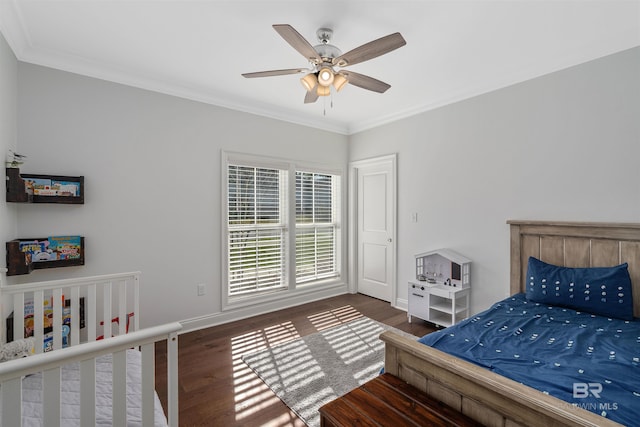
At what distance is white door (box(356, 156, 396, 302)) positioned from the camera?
13.3 ft

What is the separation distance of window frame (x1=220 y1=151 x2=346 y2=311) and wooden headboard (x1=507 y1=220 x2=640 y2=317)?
92.1 inches

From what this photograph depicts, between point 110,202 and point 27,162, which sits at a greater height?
point 27,162

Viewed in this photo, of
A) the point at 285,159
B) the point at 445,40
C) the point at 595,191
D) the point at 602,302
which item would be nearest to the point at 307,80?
the point at 445,40

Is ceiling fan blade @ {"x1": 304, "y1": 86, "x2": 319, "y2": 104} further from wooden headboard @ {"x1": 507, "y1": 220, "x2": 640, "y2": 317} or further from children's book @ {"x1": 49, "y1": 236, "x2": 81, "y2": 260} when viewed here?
children's book @ {"x1": 49, "y1": 236, "x2": 81, "y2": 260}

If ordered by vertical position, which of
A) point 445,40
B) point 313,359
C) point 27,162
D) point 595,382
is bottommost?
point 313,359

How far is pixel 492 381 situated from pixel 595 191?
2.19 metres

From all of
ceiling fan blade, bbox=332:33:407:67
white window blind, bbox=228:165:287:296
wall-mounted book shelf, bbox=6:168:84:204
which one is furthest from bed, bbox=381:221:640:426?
wall-mounted book shelf, bbox=6:168:84:204

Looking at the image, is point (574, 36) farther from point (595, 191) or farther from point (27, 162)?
point (27, 162)

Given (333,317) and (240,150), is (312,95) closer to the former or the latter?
(240,150)

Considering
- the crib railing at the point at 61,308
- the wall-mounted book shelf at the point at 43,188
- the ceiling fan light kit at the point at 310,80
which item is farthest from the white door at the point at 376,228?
the wall-mounted book shelf at the point at 43,188

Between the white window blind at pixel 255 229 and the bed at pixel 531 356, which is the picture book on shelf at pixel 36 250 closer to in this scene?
the white window blind at pixel 255 229

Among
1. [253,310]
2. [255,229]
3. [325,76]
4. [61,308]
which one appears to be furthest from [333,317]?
[325,76]

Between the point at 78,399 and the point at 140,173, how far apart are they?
6.77ft

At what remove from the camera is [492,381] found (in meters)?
1.13
